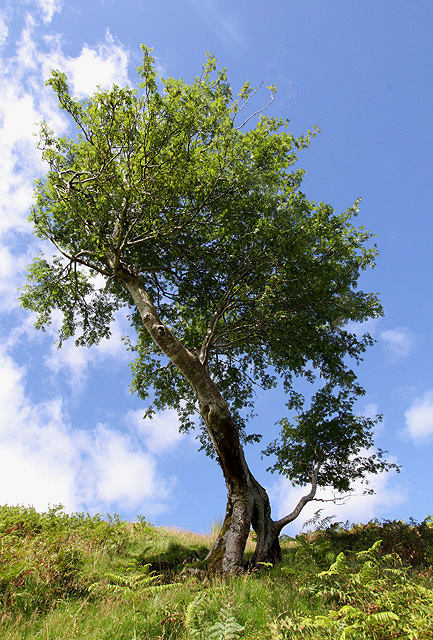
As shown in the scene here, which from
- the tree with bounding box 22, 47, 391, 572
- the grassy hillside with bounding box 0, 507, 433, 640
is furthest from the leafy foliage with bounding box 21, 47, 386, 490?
the grassy hillside with bounding box 0, 507, 433, 640

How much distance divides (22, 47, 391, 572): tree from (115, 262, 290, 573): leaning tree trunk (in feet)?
0.14

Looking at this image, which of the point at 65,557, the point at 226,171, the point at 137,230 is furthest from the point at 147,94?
the point at 65,557

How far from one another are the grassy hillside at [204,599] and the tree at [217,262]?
322 centimetres

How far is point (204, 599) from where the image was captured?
695 cm

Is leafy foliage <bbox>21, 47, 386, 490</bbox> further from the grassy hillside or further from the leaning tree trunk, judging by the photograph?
the grassy hillside

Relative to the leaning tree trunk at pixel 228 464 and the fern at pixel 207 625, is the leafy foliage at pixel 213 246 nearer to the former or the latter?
the leaning tree trunk at pixel 228 464

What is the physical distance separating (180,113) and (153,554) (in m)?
14.1

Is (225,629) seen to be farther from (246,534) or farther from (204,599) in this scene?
(246,534)

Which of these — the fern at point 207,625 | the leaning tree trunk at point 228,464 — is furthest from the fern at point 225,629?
the leaning tree trunk at point 228,464

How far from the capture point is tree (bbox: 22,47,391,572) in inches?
451

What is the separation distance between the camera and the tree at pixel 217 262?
11453mm

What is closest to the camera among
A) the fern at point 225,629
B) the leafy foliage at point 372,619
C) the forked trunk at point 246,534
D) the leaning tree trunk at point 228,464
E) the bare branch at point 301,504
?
the leafy foliage at point 372,619

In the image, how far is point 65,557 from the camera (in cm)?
878

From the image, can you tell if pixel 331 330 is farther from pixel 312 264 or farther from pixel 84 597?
pixel 84 597
